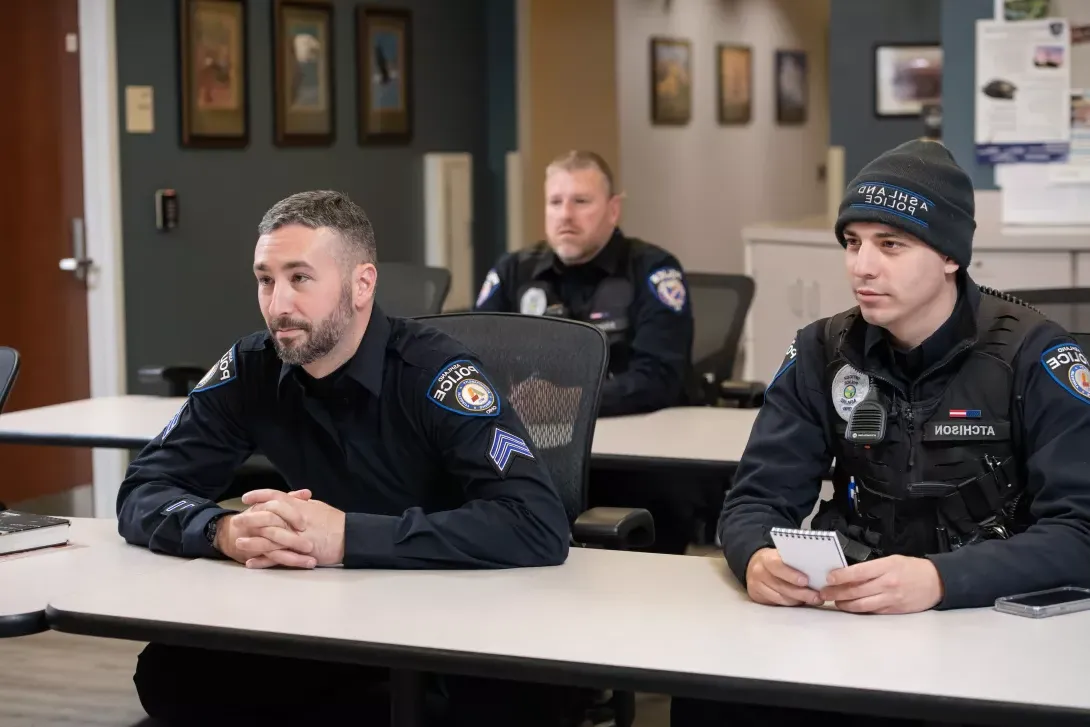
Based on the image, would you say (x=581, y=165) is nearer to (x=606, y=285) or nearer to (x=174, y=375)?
(x=606, y=285)

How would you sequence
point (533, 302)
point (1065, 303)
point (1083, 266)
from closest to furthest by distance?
point (1065, 303) < point (533, 302) < point (1083, 266)

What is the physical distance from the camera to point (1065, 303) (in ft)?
10.4

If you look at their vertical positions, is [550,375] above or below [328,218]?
below

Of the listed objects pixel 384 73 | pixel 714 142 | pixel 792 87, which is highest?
pixel 792 87

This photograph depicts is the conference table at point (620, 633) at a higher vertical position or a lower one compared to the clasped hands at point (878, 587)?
lower

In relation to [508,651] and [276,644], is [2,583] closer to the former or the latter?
[276,644]

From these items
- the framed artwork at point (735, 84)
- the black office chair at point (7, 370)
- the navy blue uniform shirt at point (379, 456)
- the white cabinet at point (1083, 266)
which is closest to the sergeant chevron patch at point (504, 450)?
the navy blue uniform shirt at point (379, 456)

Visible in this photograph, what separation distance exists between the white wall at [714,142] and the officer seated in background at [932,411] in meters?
6.66

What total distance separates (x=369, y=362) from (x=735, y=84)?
8.54m

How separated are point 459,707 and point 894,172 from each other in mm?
1040

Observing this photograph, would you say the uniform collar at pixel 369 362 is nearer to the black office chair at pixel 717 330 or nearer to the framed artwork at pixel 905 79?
the black office chair at pixel 717 330

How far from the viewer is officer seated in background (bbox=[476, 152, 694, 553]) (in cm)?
405

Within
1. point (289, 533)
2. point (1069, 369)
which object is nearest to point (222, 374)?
point (289, 533)

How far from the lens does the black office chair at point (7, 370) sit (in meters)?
2.90
